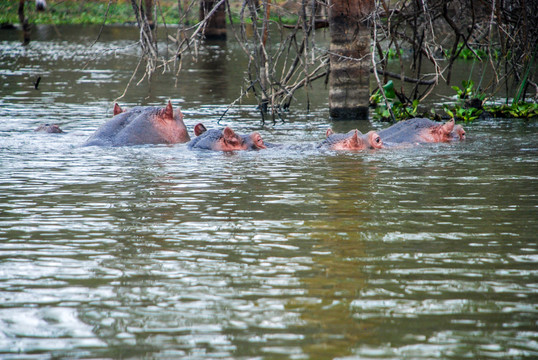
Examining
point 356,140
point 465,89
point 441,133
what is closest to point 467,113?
point 465,89

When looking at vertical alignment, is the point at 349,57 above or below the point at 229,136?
above

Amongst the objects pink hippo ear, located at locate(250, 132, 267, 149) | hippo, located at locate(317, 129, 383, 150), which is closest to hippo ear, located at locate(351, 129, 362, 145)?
hippo, located at locate(317, 129, 383, 150)

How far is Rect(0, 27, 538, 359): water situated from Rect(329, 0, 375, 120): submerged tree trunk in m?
2.46

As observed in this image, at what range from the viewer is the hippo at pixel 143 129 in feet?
30.7

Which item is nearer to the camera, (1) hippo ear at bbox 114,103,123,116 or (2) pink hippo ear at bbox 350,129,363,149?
(2) pink hippo ear at bbox 350,129,363,149

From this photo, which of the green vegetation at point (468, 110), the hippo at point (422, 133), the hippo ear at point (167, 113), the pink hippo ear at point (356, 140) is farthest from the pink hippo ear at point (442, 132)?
the hippo ear at point (167, 113)

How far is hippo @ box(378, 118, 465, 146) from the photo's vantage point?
9.20 m

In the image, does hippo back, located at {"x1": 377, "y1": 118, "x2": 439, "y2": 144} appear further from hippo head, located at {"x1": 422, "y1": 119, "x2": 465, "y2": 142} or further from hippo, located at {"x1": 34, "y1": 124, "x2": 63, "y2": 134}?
hippo, located at {"x1": 34, "y1": 124, "x2": 63, "y2": 134}

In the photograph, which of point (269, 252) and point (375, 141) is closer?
point (269, 252)

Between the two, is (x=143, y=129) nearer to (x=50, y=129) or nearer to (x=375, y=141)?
(x=50, y=129)

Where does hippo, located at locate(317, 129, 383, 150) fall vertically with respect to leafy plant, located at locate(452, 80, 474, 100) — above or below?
below

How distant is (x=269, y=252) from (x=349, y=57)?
21.9 feet

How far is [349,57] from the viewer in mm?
10836

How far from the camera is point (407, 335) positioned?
3.32 m
